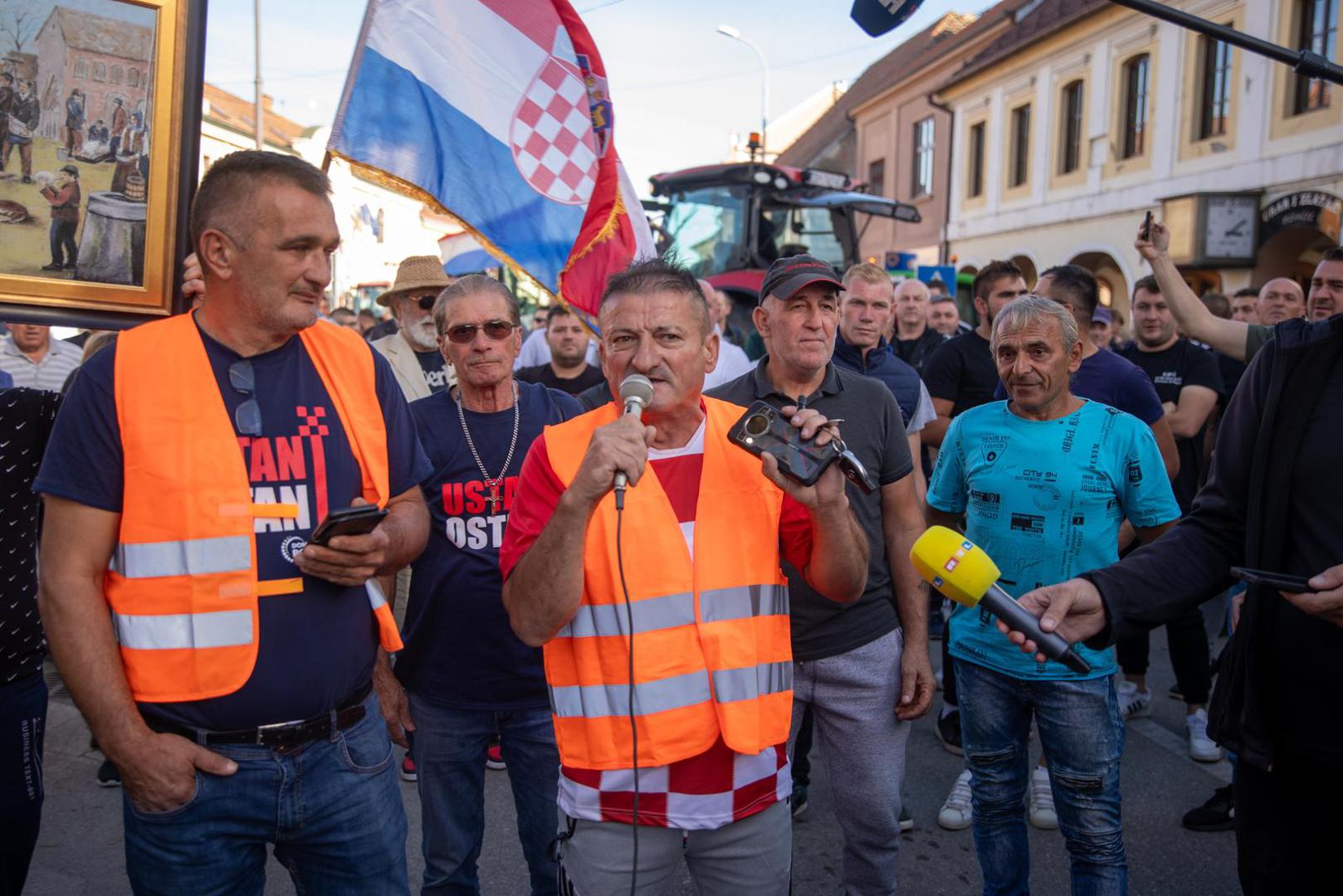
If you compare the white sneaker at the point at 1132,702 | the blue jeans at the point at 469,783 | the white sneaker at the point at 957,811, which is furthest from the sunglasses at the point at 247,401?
the white sneaker at the point at 1132,702

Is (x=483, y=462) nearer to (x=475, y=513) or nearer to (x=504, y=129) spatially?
(x=475, y=513)

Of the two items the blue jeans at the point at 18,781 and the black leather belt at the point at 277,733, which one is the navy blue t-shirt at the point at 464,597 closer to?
the black leather belt at the point at 277,733

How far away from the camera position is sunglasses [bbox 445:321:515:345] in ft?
10.6

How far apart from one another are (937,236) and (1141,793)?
2357 centimetres

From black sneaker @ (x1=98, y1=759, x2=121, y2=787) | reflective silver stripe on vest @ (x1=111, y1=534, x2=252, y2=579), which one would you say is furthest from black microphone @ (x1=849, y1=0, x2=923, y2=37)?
black sneaker @ (x1=98, y1=759, x2=121, y2=787)

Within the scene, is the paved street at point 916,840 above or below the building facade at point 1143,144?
below

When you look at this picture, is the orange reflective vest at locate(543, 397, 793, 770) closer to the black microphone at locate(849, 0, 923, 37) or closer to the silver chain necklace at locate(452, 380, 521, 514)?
the silver chain necklace at locate(452, 380, 521, 514)

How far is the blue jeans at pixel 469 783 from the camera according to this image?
2.96 meters

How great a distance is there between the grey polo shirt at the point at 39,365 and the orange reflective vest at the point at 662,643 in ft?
16.9

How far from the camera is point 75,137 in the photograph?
90.1 inches

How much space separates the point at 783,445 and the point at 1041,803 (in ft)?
9.98

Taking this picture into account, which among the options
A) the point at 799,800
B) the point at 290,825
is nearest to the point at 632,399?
the point at 290,825

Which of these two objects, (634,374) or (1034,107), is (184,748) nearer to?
(634,374)

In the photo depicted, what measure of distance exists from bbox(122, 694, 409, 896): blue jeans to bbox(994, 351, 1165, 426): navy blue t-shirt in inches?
116
